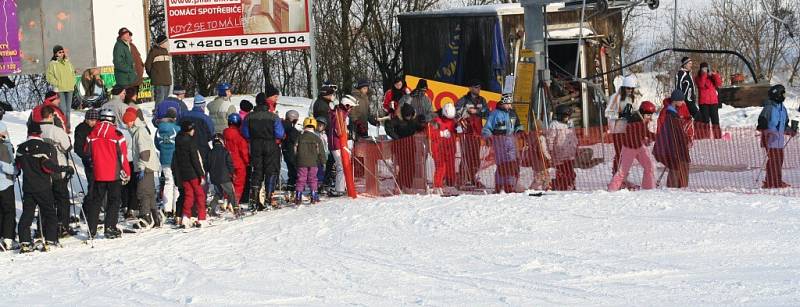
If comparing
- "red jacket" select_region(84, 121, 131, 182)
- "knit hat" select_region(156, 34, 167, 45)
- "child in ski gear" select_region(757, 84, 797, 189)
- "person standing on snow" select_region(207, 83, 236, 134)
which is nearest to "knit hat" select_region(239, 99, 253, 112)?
"person standing on snow" select_region(207, 83, 236, 134)

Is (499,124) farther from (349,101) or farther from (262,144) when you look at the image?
(262,144)

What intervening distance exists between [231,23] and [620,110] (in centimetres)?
903

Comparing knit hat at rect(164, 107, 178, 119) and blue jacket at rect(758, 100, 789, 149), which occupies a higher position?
knit hat at rect(164, 107, 178, 119)

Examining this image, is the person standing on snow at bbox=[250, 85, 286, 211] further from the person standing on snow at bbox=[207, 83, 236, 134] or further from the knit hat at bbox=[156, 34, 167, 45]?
the knit hat at bbox=[156, 34, 167, 45]

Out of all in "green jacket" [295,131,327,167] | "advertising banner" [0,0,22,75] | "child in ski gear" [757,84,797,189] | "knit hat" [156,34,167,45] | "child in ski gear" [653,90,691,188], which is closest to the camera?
"child in ski gear" [653,90,691,188]

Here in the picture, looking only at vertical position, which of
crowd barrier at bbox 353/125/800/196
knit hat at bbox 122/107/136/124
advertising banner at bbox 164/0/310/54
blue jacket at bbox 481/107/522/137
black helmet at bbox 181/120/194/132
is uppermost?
advertising banner at bbox 164/0/310/54

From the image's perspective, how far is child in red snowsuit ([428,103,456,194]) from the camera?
1705cm

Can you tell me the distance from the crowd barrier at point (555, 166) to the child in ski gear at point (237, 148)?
2102 millimetres

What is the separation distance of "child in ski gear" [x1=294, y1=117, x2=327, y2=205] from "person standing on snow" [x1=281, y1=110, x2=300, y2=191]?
0.58ft

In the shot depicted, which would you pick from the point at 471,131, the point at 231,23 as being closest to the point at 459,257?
the point at 471,131

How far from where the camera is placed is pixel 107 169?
583 inches

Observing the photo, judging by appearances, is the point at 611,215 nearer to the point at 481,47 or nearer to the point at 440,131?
the point at 440,131

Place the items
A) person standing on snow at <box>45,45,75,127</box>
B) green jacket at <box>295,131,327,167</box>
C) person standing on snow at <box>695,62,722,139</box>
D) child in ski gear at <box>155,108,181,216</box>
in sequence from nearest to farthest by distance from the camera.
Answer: child in ski gear at <box>155,108,181,216</box>
green jacket at <box>295,131,327,167</box>
person standing on snow at <box>45,45,75,127</box>
person standing on snow at <box>695,62,722,139</box>

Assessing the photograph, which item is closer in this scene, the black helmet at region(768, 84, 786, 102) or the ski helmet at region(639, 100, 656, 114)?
the ski helmet at region(639, 100, 656, 114)
